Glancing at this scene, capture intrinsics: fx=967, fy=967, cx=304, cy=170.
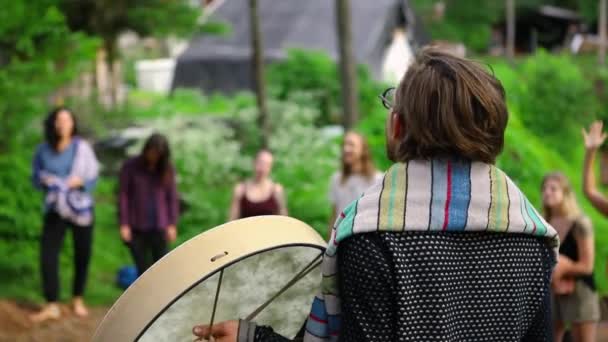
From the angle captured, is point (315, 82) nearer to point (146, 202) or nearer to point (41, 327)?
point (146, 202)

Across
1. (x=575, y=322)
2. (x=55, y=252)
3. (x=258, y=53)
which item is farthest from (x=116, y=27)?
(x=575, y=322)

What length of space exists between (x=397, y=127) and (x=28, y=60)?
6.94 m

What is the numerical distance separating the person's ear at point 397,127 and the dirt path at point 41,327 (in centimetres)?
537

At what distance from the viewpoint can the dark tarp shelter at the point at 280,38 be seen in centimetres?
2645

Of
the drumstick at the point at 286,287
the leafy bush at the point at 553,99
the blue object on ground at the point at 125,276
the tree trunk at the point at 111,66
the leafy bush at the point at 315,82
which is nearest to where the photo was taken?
the drumstick at the point at 286,287

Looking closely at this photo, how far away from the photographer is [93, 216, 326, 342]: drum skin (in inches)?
83.4

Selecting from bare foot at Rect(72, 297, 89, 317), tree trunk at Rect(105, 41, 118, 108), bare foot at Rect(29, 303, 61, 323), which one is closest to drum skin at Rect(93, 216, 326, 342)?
bare foot at Rect(29, 303, 61, 323)

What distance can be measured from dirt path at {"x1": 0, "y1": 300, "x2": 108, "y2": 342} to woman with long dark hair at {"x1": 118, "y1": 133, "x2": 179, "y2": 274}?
63 centimetres

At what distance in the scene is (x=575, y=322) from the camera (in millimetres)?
5457

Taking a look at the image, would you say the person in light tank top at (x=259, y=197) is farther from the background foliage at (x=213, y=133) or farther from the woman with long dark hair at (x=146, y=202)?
the background foliage at (x=213, y=133)

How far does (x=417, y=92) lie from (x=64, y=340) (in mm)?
5532

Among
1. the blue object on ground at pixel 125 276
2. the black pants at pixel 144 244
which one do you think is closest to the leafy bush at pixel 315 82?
the blue object on ground at pixel 125 276

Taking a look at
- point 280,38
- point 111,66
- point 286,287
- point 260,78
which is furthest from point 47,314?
point 280,38

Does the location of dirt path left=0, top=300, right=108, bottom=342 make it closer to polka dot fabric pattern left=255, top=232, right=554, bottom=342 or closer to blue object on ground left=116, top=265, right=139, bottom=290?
blue object on ground left=116, top=265, right=139, bottom=290
